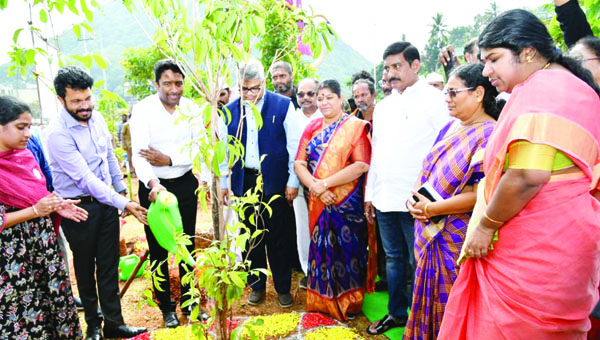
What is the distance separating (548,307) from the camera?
164 cm

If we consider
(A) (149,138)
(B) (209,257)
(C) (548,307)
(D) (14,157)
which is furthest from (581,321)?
(D) (14,157)

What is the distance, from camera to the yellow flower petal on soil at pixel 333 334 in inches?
118

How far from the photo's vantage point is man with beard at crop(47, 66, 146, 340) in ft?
9.62

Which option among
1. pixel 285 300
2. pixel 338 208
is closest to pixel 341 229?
pixel 338 208

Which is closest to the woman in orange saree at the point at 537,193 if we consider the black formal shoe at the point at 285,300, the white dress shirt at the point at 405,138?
the white dress shirt at the point at 405,138

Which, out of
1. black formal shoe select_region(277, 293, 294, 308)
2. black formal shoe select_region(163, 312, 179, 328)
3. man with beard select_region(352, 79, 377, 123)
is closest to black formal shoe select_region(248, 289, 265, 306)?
black formal shoe select_region(277, 293, 294, 308)

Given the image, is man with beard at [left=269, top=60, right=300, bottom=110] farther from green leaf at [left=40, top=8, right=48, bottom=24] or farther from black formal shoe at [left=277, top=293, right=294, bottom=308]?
green leaf at [left=40, top=8, right=48, bottom=24]

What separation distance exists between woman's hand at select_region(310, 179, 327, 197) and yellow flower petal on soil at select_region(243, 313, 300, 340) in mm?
1047

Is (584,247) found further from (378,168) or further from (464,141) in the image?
(378,168)

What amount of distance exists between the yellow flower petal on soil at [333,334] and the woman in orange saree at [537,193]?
139 cm

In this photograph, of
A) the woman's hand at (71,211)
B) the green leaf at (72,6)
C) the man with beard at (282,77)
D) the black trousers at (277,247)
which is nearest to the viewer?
the green leaf at (72,6)

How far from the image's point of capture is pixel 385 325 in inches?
124

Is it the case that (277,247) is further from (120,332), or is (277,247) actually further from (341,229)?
(120,332)

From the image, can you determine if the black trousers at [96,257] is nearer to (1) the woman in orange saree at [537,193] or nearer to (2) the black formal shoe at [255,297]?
(2) the black formal shoe at [255,297]
